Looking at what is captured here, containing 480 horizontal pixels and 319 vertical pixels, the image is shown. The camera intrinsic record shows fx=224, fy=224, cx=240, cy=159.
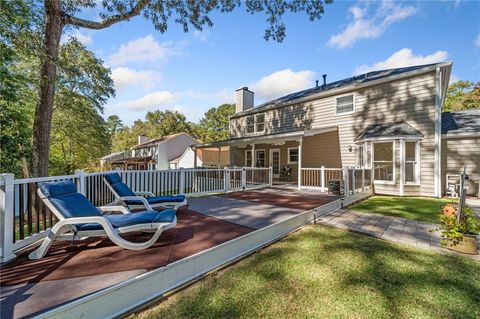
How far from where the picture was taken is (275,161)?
15.7m

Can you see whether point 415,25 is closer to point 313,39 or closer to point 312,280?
point 313,39

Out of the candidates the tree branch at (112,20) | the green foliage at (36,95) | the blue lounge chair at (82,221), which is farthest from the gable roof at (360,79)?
the blue lounge chair at (82,221)

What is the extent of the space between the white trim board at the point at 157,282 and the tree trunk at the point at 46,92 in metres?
6.85

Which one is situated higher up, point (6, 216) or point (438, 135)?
point (438, 135)

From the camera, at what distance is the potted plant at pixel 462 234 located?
3.75 meters

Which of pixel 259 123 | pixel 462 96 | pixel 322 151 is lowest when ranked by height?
pixel 322 151

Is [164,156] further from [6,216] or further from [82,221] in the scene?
[82,221]

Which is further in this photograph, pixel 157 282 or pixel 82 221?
pixel 82 221

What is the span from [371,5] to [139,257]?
44.5 feet

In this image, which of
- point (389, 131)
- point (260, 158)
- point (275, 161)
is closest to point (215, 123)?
point (260, 158)

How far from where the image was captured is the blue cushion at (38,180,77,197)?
3436 millimetres

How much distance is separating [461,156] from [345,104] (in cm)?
553

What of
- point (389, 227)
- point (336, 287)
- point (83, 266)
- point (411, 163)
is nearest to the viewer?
point (336, 287)

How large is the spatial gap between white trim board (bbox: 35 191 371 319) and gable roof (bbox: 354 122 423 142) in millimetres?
8229
